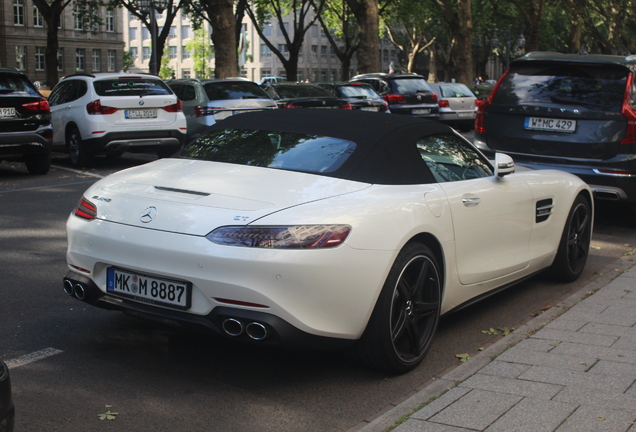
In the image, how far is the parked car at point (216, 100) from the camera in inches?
597

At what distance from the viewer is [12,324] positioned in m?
4.85

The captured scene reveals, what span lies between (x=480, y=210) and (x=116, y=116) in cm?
940

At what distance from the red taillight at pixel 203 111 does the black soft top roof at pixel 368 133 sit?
10.2 metres

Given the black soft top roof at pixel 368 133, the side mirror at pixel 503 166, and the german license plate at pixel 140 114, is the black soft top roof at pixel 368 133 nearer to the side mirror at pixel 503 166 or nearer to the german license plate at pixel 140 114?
the side mirror at pixel 503 166

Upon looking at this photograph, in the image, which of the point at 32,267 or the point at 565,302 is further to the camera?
the point at 32,267

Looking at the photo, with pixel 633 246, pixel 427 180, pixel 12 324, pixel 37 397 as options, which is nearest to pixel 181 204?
pixel 37 397

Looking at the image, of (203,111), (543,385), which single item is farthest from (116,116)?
(543,385)

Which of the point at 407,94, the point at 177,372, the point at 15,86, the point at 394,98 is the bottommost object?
the point at 177,372

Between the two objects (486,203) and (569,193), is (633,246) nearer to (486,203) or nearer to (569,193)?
(569,193)

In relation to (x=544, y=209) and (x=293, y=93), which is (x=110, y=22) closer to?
(x=293, y=93)

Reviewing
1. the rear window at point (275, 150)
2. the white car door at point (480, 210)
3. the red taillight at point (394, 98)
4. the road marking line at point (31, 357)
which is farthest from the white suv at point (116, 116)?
the red taillight at point (394, 98)

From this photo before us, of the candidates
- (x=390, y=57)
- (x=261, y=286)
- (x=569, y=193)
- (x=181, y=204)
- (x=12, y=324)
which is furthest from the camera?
(x=390, y=57)

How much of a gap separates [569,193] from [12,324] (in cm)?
414

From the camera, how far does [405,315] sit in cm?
415
